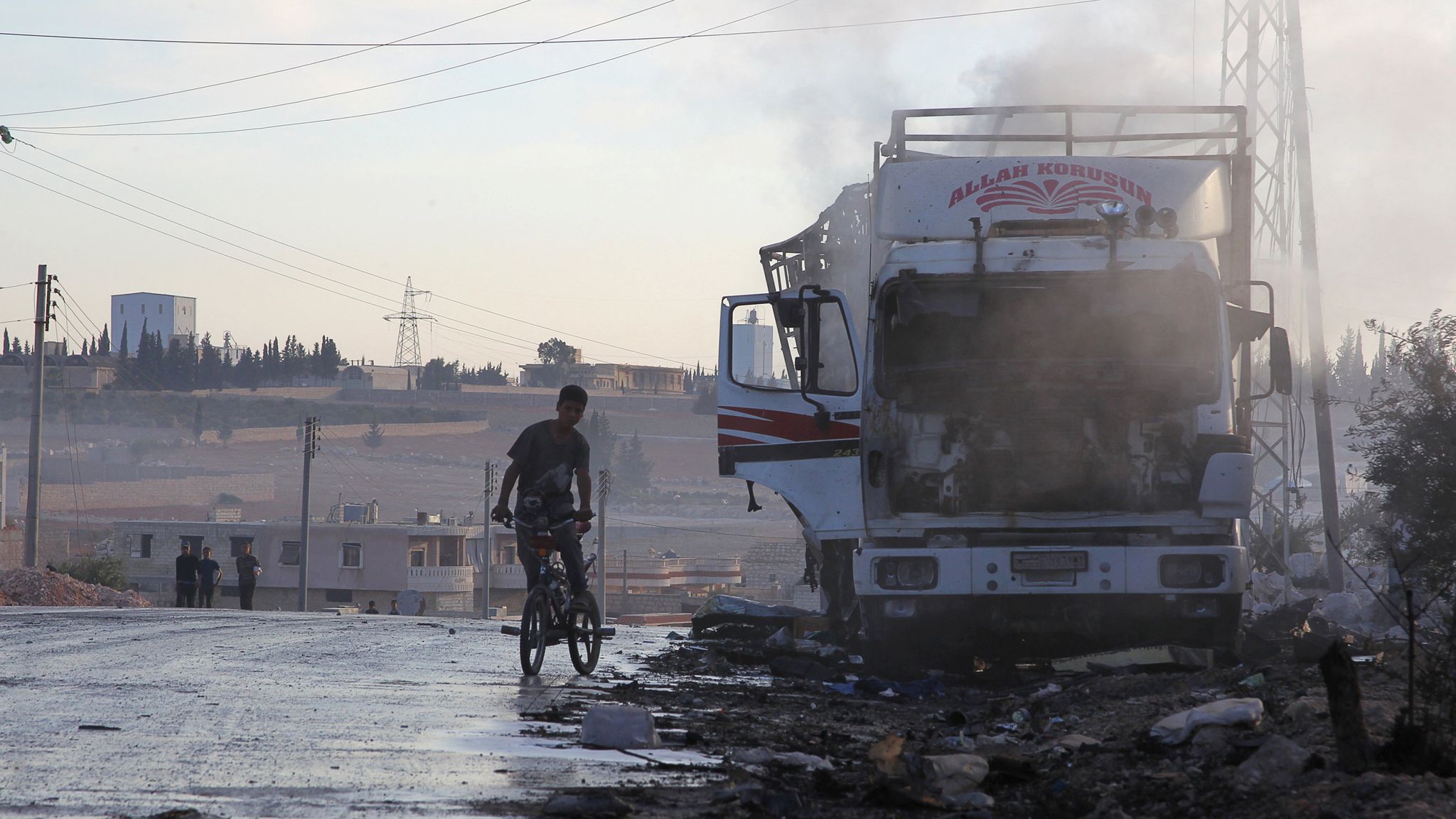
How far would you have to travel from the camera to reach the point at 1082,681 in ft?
28.9

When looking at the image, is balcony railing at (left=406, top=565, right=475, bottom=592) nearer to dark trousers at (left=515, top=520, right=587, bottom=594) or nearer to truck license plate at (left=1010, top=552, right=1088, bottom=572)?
dark trousers at (left=515, top=520, right=587, bottom=594)

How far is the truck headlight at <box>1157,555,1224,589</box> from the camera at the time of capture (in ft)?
29.9

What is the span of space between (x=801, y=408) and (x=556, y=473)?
222cm

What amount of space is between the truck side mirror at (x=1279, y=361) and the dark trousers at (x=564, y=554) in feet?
16.2

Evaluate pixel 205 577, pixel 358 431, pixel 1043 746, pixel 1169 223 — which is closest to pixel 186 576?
pixel 205 577

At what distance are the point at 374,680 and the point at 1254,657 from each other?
19.8 ft

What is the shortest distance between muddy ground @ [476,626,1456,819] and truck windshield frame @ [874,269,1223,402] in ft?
6.41

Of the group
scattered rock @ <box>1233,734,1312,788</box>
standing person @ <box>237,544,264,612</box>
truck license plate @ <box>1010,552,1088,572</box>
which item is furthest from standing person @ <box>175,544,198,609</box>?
scattered rock @ <box>1233,734,1312,788</box>

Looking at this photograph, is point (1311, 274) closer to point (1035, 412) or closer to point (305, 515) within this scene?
→ point (1035, 412)

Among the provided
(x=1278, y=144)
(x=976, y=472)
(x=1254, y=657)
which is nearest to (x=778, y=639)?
(x=976, y=472)

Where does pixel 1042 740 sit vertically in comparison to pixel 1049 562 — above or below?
below

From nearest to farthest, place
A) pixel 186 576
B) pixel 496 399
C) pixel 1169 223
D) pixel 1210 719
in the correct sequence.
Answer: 1. pixel 1210 719
2. pixel 1169 223
3. pixel 186 576
4. pixel 496 399

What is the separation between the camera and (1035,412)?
939cm

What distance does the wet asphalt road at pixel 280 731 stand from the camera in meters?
4.54
